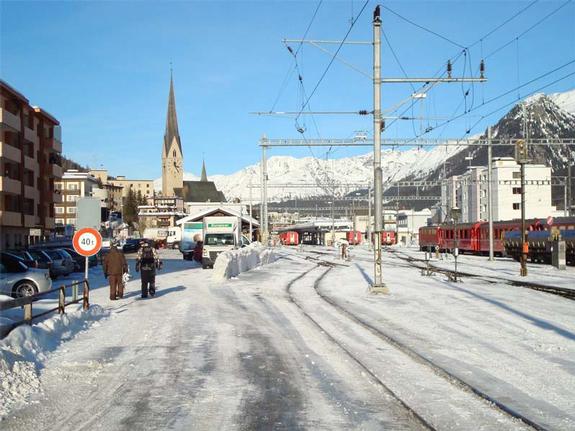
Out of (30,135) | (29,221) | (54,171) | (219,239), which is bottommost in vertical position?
(219,239)

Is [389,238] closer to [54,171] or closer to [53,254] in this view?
[54,171]

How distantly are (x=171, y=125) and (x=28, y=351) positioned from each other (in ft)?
598

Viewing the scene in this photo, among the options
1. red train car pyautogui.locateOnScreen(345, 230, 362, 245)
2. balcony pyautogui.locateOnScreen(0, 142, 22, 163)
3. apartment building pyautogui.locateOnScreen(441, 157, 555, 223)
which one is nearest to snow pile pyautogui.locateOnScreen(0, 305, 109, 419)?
balcony pyautogui.locateOnScreen(0, 142, 22, 163)

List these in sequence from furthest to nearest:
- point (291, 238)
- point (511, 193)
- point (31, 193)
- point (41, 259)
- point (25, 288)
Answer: point (291, 238) < point (511, 193) < point (31, 193) < point (41, 259) < point (25, 288)

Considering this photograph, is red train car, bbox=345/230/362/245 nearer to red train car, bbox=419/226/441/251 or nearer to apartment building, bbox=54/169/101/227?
red train car, bbox=419/226/441/251

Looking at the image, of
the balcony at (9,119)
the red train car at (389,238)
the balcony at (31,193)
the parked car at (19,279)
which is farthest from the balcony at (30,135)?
the red train car at (389,238)

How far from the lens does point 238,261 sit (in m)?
32.7

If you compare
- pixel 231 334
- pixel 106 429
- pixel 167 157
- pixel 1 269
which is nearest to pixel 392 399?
pixel 106 429

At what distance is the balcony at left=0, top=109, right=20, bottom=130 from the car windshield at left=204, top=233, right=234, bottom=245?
27.6 metres

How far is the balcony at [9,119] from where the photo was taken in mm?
58731

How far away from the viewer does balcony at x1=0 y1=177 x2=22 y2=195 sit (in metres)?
58.9

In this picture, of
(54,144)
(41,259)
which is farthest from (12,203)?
(41,259)

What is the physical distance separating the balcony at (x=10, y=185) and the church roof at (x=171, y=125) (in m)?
121

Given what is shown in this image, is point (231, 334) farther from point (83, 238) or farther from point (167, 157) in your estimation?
point (167, 157)
